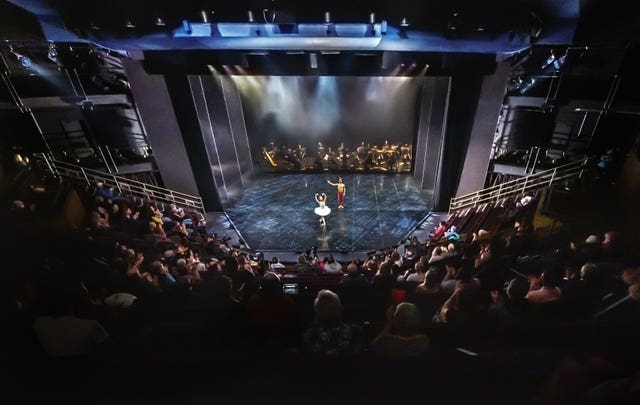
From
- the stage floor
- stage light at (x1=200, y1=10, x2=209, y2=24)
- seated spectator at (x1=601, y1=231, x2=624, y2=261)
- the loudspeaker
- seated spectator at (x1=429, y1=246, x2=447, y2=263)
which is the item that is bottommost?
the stage floor

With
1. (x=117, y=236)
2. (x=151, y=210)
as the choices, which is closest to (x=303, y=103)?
(x=151, y=210)

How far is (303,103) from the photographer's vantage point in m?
11.6

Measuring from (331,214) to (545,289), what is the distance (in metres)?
5.74

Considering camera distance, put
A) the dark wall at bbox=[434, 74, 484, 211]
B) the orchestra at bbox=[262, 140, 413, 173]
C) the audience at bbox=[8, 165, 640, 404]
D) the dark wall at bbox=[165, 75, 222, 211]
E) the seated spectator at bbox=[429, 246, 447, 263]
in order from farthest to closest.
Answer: the orchestra at bbox=[262, 140, 413, 173] < the dark wall at bbox=[165, 75, 222, 211] < the dark wall at bbox=[434, 74, 484, 211] < the seated spectator at bbox=[429, 246, 447, 263] < the audience at bbox=[8, 165, 640, 404]

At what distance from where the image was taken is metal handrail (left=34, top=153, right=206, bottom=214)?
5.09 meters

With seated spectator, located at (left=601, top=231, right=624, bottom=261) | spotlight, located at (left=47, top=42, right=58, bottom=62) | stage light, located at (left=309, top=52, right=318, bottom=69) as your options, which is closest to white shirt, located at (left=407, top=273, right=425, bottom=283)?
seated spectator, located at (left=601, top=231, right=624, bottom=261)

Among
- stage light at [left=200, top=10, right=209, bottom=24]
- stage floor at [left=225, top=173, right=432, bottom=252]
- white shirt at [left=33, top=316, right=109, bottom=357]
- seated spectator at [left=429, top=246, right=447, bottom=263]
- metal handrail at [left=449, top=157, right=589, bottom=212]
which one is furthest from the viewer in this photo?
stage floor at [left=225, top=173, right=432, bottom=252]

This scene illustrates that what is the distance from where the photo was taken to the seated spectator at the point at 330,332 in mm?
4129

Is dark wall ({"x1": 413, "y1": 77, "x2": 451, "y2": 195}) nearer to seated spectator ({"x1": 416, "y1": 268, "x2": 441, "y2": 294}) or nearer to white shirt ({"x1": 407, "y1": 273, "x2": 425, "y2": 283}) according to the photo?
white shirt ({"x1": 407, "y1": 273, "x2": 425, "y2": 283})

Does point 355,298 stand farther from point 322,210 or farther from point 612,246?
point 322,210

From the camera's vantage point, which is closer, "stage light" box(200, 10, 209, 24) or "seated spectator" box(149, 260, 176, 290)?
"seated spectator" box(149, 260, 176, 290)

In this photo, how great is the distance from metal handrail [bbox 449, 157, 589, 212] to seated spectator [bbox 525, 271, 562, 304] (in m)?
1.63

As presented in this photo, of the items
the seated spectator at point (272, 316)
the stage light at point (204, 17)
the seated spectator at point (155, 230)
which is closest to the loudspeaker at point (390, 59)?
the stage light at point (204, 17)

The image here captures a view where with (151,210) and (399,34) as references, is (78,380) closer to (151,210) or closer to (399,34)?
(151,210)
